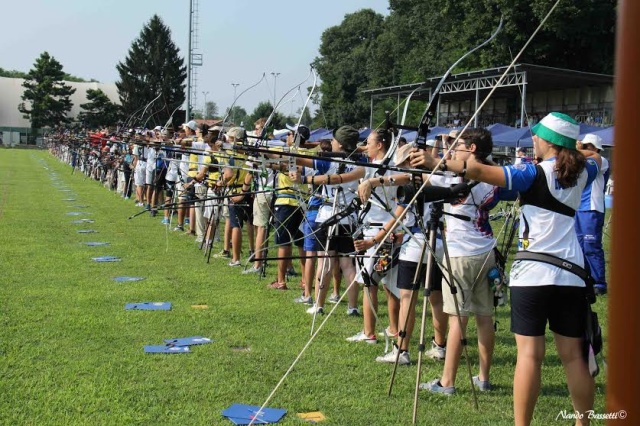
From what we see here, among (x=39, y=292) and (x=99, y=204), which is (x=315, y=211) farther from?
(x=99, y=204)

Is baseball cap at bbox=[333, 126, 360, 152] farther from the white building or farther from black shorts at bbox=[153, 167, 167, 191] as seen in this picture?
the white building

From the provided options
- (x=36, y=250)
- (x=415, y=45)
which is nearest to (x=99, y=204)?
(x=36, y=250)

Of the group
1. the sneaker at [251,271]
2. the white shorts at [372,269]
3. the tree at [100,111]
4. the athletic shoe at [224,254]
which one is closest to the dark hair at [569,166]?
the white shorts at [372,269]

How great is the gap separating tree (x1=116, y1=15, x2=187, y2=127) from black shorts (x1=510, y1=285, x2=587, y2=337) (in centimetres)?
3877

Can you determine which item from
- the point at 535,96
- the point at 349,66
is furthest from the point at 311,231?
the point at 349,66

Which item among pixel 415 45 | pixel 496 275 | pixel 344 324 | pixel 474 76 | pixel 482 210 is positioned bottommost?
pixel 344 324

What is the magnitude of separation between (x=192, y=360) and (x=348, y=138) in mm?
2453

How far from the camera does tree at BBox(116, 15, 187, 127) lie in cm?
4838

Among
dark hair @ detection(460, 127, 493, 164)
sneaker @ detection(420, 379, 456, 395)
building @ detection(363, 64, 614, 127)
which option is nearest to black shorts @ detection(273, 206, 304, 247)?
sneaker @ detection(420, 379, 456, 395)

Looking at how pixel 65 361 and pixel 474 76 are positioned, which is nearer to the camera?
pixel 65 361

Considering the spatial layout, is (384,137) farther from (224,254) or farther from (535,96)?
(535,96)

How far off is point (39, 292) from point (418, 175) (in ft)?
16.7

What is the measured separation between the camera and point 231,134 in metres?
7.37

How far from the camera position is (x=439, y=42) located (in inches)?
2014
